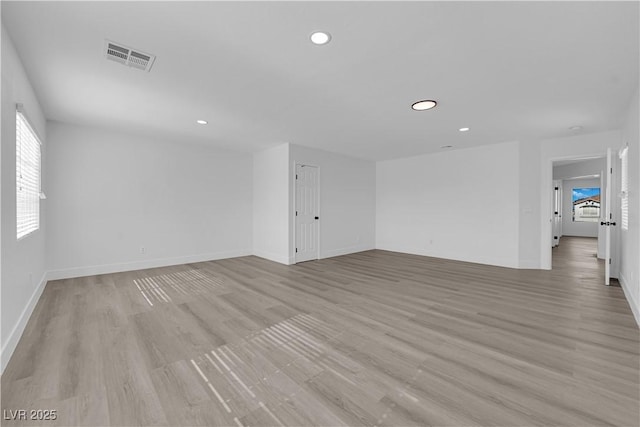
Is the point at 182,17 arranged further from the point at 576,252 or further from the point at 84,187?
the point at 576,252

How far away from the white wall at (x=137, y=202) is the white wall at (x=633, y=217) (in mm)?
6472

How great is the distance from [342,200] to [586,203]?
36.7ft

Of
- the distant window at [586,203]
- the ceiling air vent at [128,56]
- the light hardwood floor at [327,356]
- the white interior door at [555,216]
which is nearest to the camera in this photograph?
the light hardwood floor at [327,356]

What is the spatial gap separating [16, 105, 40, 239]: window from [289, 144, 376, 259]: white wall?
373cm

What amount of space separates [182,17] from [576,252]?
395 inches

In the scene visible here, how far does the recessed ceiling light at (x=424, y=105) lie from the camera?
3.43m

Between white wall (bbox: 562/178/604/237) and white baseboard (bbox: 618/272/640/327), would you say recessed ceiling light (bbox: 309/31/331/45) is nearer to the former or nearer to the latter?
white baseboard (bbox: 618/272/640/327)

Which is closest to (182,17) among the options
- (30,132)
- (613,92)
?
(30,132)

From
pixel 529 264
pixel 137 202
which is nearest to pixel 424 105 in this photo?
pixel 529 264

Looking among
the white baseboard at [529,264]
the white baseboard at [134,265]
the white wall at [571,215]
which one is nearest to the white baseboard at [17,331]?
the white baseboard at [134,265]

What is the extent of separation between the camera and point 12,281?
7.68ft

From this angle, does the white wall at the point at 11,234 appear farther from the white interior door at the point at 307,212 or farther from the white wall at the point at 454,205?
the white wall at the point at 454,205

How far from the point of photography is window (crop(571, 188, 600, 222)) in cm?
1086

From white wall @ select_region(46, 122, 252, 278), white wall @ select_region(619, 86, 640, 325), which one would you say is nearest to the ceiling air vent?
white wall @ select_region(46, 122, 252, 278)
